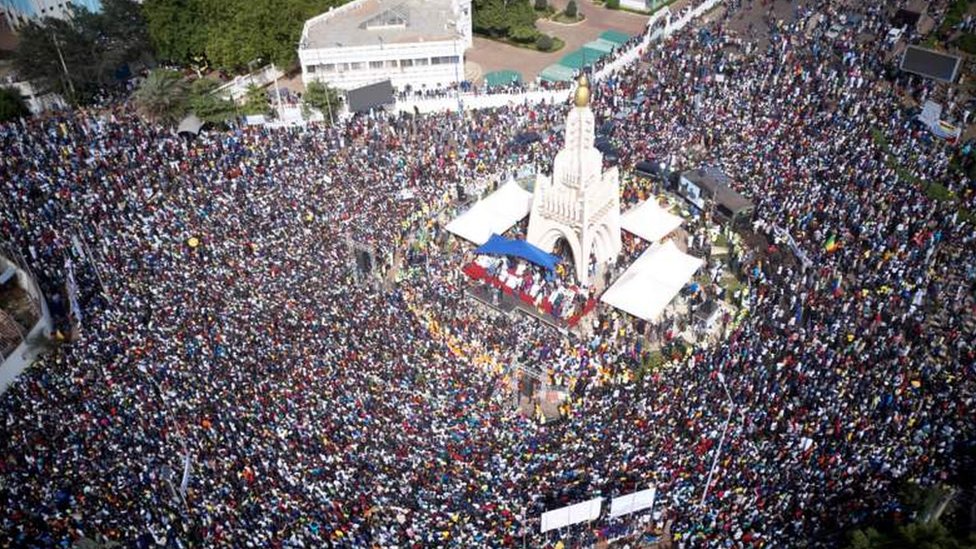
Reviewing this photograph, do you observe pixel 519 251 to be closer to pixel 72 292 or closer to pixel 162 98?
pixel 72 292

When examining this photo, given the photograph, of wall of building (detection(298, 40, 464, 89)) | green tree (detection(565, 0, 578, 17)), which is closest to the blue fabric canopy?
wall of building (detection(298, 40, 464, 89))

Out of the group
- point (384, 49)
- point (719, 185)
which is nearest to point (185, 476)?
point (719, 185)

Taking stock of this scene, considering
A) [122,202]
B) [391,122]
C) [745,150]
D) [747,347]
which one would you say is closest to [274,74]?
[391,122]

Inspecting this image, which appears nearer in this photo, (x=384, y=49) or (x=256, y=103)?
(x=256, y=103)

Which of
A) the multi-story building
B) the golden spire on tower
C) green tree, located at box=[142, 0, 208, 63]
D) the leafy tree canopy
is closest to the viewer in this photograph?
the golden spire on tower

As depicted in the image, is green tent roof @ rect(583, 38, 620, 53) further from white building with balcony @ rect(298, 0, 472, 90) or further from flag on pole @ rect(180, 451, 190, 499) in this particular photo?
flag on pole @ rect(180, 451, 190, 499)

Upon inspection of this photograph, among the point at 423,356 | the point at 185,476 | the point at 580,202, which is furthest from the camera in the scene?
the point at 580,202

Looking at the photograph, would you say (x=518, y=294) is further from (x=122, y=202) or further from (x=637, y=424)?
(x=122, y=202)
